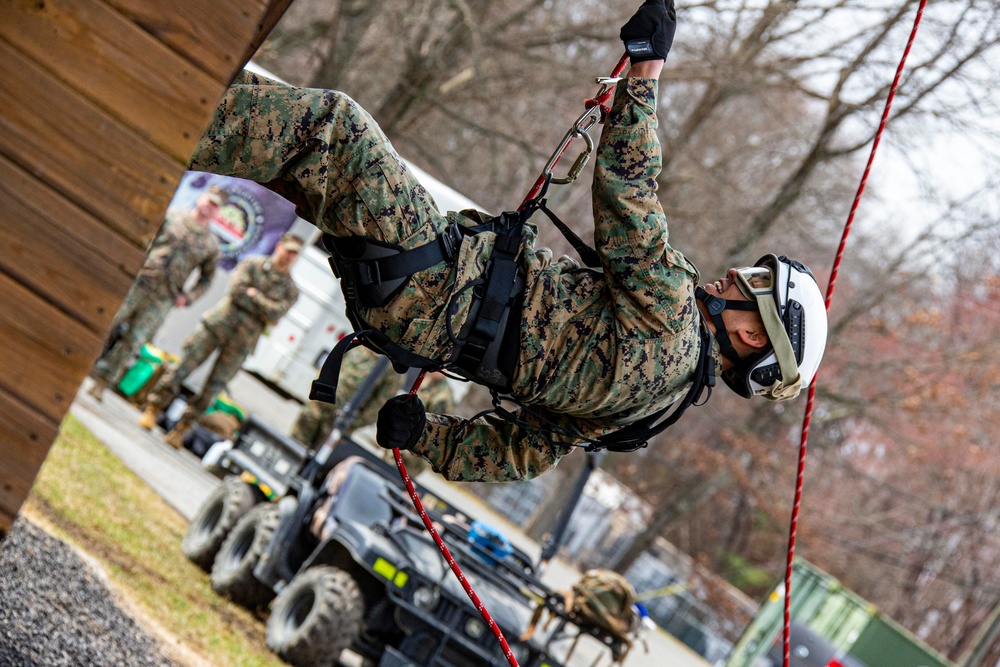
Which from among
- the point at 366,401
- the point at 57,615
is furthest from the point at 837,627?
the point at 57,615

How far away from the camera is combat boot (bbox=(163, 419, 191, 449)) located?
41.0ft

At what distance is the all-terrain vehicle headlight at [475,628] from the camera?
7.77 meters

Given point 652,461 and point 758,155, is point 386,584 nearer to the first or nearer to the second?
point 758,155

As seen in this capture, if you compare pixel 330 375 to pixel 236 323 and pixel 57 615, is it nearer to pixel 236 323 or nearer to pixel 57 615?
pixel 57 615

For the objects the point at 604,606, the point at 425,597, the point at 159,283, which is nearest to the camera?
the point at 425,597

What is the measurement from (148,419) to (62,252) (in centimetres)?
996

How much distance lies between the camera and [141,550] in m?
8.26

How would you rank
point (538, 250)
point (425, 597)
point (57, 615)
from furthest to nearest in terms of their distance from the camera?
point (425, 597), point (57, 615), point (538, 250)

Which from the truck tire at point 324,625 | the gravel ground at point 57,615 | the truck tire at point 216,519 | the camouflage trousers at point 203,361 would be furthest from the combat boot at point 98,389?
the gravel ground at point 57,615

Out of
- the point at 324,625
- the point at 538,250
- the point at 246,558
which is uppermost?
the point at 538,250

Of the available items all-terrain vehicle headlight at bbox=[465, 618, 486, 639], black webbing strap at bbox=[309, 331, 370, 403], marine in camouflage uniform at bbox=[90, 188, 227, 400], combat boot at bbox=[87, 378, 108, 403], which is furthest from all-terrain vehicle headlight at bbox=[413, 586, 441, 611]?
combat boot at bbox=[87, 378, 108, 403]

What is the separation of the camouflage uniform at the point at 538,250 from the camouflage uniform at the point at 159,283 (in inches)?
331

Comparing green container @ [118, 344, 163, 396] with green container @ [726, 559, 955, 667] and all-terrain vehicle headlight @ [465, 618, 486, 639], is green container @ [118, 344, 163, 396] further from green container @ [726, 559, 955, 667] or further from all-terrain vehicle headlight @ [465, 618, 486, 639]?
green container @ [726, 559, 955, 667]

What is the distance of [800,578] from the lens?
1895 cm
